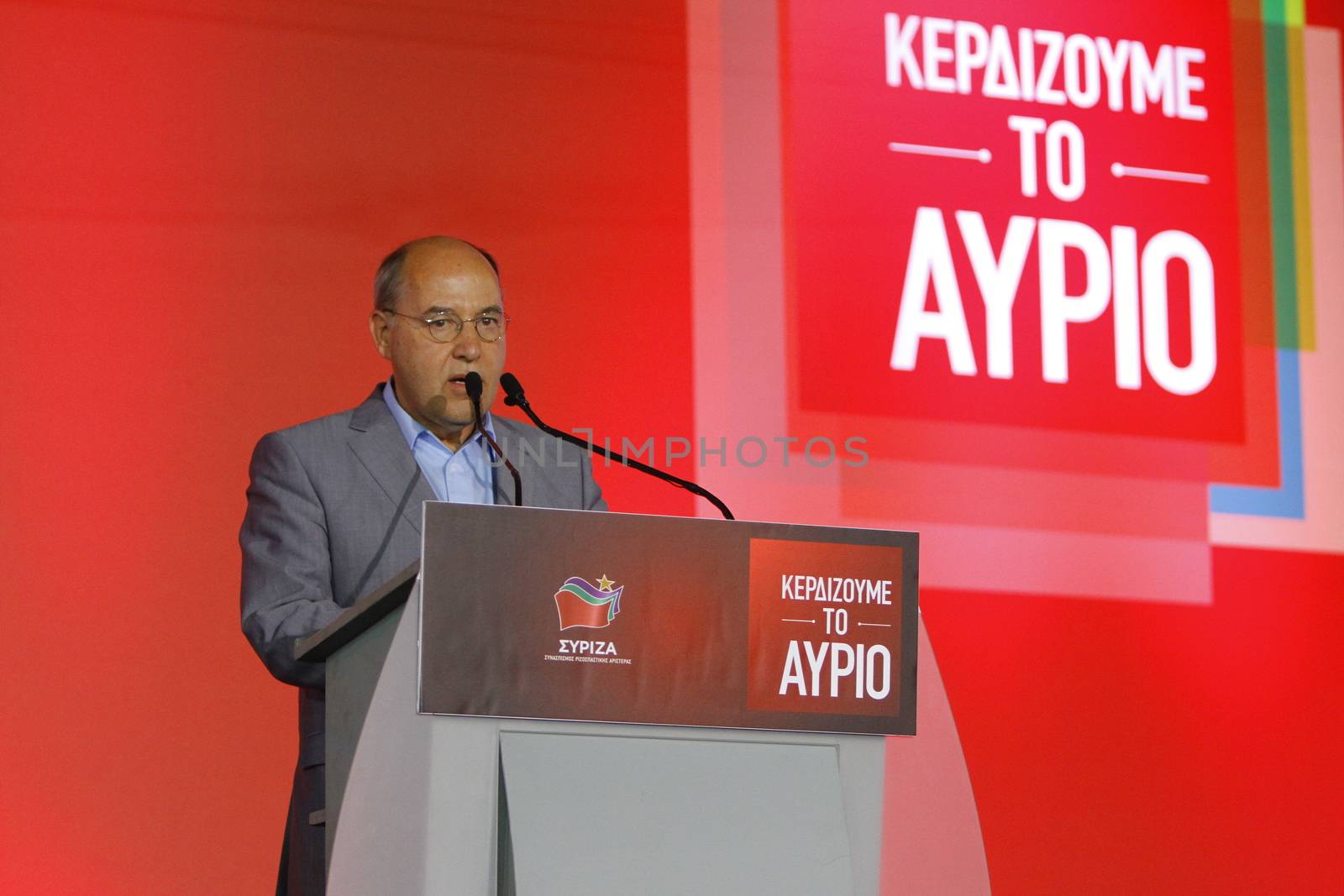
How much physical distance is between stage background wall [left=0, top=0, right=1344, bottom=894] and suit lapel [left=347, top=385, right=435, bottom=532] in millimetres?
915

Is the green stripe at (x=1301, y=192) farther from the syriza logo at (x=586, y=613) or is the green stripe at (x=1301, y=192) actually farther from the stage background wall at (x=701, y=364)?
the syriza logo at (x=586, y=613)

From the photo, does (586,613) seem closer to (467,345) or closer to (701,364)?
(467,345)

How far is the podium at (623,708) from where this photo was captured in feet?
5.43

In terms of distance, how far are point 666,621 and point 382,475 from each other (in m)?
0.92

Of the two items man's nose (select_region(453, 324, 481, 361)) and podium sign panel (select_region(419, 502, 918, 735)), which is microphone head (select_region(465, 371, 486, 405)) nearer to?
man's nose (select_region(453, 324, 481, 361))

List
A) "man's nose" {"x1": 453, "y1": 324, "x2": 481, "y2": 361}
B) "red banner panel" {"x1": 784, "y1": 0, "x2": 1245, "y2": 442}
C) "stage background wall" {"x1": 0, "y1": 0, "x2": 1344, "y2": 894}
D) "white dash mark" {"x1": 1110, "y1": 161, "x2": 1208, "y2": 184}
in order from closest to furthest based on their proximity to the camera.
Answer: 1. "man's nose" {"x1": 453, "y1": 324, "x2": 481, "y2": 361}
2. "stage background wall" {"x1": 0, "y1": 0, "x2": 1344, "y2": 894}
3. "red banner panel" {"x1": 784, "y1": 0, "x2": 1245, "y2": 442}
4. "white dash mark" {"x1": 1110, "y1": 161, "x2": 1208, "y2": 184}

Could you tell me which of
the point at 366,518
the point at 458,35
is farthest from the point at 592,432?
the point at 366,518

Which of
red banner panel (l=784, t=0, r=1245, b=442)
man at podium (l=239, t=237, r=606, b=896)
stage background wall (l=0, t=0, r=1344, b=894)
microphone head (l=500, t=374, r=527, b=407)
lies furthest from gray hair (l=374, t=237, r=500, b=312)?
red banner panel (l=784, t=0, r=1245, b=442)

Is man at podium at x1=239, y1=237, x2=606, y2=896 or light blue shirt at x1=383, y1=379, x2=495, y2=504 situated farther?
light blue shirt at x1=383, y1=379, x2=495, y2=504

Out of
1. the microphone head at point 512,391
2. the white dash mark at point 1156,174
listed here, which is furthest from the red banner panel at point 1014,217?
the microphone head at point 512,391

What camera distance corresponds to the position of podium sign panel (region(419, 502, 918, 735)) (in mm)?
1678

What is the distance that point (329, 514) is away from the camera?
8.14 feet

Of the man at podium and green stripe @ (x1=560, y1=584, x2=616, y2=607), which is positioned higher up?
the man at podium

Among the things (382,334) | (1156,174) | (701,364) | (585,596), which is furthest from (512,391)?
(1156,174)
